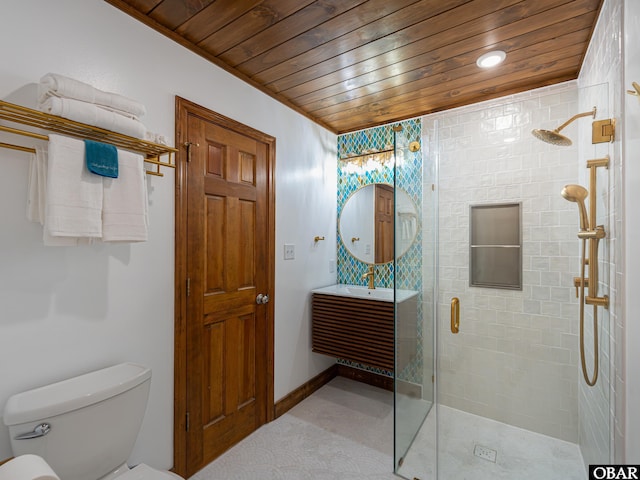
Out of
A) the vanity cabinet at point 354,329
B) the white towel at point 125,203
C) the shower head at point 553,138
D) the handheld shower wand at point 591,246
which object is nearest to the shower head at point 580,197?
the handheld shower wand at point 591,246

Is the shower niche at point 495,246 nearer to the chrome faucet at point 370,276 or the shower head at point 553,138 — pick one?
the shower head at point 553,138

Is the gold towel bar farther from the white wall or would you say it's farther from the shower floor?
the shower floor

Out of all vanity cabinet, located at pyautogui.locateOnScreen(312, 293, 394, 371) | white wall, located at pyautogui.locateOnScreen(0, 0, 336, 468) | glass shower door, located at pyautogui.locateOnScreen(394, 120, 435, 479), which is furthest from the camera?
vanity cabinet, located at pyautogui.locateOnScreen(312, 293, 394, 371)

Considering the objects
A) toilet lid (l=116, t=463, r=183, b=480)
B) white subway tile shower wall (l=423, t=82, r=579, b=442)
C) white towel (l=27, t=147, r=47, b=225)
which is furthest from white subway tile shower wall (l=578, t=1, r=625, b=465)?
white towel (l=27, t=147, r=47, b=225)

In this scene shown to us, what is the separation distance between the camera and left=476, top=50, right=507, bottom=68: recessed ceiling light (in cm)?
182

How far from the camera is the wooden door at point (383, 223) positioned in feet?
9.48

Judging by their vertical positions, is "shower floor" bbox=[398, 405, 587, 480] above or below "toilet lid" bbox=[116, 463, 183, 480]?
below

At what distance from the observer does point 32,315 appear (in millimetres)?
1221

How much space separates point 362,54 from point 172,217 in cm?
143

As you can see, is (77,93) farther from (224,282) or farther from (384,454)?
(384,454)

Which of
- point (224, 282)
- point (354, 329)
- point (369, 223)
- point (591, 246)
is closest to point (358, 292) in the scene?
point (354, 329)

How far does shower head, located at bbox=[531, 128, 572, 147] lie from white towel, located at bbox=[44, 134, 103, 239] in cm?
215

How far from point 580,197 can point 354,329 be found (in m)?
1.67

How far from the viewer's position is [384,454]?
1980mm
